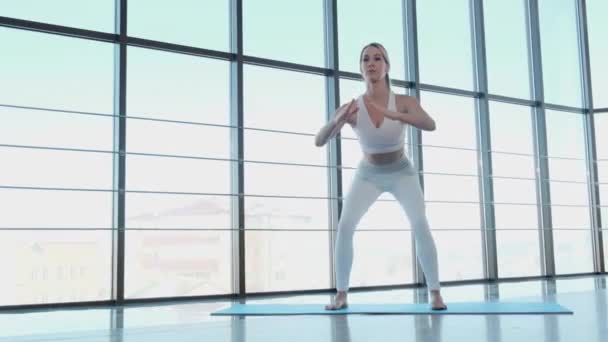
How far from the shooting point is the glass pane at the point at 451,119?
5.69 meters

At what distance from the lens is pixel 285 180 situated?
15.7 feet

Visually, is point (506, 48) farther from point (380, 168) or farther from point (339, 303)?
point (339, 303)

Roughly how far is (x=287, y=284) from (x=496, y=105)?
9.44 feet

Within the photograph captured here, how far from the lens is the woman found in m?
2.69

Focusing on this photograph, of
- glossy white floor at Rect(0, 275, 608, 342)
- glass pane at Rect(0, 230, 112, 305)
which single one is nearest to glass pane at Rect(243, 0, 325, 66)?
glass pane at Rect(0, 230, 112, 305)

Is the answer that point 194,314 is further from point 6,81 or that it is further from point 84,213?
point 6,81

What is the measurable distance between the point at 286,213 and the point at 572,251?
3.46 metres

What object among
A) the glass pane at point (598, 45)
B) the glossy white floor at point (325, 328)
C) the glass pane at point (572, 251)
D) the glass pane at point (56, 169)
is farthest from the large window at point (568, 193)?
the glass pane at point (56, 169)

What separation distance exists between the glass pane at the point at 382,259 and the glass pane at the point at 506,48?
1.87 meters

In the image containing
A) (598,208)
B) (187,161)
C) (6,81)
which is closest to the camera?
(6,81)

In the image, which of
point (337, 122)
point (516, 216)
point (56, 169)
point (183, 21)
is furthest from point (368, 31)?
point (337, 122)

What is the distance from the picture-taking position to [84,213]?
154 inches

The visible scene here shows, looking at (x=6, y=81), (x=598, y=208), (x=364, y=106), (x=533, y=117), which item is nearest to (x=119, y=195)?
(x=6, y=81)

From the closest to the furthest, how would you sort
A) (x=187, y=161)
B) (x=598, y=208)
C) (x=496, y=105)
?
(x=187, y=161), (x=496, y=105), (x=598, y=208)
